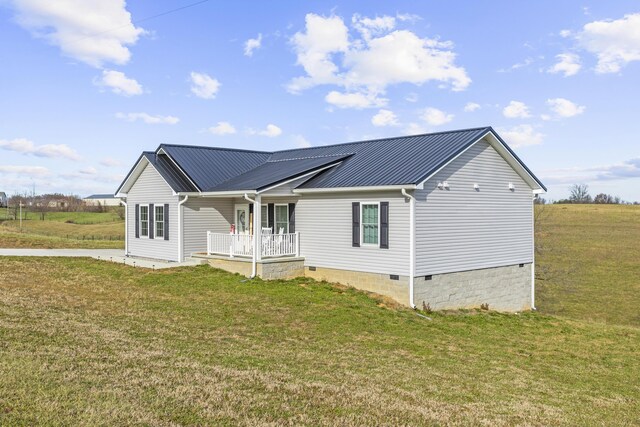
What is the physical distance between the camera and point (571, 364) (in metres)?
11.4

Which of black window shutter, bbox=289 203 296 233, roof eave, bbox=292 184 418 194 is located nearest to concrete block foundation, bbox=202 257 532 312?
black window shutter, bbox=289 203 296 233

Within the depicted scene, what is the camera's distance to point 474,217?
1798 cm

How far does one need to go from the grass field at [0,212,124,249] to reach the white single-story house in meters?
10.4

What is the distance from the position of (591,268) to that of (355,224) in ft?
83.1

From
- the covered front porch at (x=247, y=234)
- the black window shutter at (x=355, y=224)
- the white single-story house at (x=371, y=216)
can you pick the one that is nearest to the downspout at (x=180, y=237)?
the white single-story house at (x=371, y=216)

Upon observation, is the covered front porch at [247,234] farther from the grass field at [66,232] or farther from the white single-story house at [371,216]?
A: the grass field at [66,232]

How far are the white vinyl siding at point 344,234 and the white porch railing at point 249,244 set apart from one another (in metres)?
0.39

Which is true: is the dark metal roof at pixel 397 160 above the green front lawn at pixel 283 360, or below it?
above

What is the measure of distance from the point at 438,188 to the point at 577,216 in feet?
167

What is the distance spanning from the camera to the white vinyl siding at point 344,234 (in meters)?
16.0

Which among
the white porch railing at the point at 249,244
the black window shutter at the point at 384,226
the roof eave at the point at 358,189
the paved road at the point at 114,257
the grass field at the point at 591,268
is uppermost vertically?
the roof eave at the point at 358,189

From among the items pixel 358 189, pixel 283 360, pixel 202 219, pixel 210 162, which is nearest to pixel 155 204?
pixel 202 219

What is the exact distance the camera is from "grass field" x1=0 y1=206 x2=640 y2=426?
639cm

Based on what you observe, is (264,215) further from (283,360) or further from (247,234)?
(283,360)
